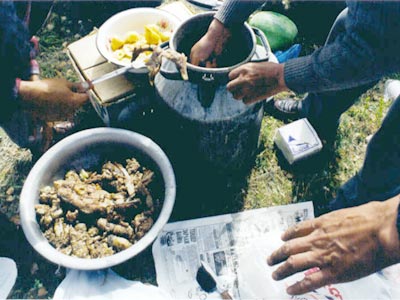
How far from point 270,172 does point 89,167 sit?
984mm

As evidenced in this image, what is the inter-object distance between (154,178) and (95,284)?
535mm

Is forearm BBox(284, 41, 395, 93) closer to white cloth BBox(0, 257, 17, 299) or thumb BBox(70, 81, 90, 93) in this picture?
thumb BBox(70, 81, 90, 93)

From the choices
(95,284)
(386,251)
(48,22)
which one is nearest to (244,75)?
(386,251)

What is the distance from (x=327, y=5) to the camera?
253 cm

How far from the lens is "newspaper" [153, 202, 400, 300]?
1592 millimetres

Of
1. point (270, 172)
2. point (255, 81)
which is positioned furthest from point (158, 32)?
point (270, 172)

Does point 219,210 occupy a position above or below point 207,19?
below

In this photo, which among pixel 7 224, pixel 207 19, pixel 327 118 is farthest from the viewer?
pixel 327 118

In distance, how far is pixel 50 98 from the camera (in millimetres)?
1633

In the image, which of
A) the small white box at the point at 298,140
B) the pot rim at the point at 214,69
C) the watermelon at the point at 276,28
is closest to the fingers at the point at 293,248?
the pot rim at the point at 214,69

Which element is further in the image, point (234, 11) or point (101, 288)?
point (101, 288)

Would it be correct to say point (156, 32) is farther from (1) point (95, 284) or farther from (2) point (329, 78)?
(1) point (95, 284)

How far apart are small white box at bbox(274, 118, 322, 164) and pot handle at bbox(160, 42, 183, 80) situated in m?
0.80

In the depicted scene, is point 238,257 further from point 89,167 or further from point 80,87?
point 80,87
